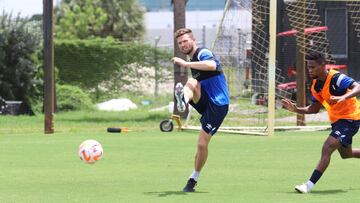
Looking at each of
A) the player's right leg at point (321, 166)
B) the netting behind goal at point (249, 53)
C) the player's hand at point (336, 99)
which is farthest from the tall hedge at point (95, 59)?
the player's hand at point (336, 99)

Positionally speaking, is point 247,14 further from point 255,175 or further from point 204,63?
point 204,63

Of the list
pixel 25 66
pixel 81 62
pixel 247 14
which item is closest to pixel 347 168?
pixel 247 14

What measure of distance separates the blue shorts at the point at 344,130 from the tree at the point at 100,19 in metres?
40.8

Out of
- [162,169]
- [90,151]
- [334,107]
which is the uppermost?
[334,107]

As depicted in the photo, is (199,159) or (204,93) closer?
(199,159)

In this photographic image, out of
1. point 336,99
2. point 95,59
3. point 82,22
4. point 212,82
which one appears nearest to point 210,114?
point 212,82

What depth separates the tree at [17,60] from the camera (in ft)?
95.9

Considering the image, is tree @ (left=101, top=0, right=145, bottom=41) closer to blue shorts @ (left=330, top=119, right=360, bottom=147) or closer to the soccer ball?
the soccer ball

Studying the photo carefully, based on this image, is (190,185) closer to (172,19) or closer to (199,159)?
(199,159)

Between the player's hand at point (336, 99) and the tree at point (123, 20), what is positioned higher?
the tree at point (123, 20)

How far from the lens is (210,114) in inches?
444

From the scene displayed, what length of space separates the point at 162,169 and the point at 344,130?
139 inches

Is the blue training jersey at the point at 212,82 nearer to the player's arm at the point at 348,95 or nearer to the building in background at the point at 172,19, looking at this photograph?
the player's arm at the point at 348,95

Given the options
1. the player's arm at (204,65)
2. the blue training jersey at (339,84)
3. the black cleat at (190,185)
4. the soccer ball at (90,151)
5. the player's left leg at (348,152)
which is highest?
the player's arm at (204,65)
